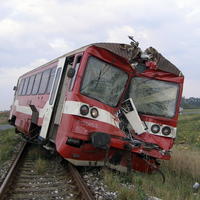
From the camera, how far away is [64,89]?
381 inches

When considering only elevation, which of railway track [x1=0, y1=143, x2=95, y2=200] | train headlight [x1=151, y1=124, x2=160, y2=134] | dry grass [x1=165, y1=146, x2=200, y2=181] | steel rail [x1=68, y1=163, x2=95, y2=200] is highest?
train headlight [x1=151, y1=124, x2=160, y2=134]

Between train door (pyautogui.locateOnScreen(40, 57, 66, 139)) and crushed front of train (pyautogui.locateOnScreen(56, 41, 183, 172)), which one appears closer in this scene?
crushed front of train (pyautogui.locateOnScreen(56, 41, 183, 172))

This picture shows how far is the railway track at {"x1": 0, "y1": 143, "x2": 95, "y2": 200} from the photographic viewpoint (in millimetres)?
6609

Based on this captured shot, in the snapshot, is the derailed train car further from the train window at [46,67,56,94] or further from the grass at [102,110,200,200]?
the train window at [46,67,56,94]

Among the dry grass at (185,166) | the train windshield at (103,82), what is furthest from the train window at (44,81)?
the dry grass at (185,166)

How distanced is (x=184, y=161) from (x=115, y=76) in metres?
3.87

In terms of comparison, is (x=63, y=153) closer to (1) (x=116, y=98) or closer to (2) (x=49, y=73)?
(1) (x=116, y=98)

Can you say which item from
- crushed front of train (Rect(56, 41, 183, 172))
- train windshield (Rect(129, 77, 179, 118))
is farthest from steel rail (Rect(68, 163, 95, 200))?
train windshield (Rect(129, 77, 179, 118))

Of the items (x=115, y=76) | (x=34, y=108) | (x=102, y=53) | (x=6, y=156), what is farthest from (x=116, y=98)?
(x=6, y=156)

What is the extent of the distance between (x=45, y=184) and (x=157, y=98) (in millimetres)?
3525

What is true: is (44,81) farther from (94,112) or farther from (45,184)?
(45,184)

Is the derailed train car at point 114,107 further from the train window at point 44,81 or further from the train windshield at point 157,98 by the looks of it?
the train window at point 44,81

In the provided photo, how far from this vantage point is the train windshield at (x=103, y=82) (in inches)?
334

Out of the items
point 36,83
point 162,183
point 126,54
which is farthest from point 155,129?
point 36,83
